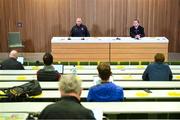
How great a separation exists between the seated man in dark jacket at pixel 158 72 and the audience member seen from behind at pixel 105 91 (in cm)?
178

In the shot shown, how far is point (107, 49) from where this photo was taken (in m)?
10.2

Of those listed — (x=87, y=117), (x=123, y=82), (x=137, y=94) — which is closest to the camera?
(x=87, y=117)

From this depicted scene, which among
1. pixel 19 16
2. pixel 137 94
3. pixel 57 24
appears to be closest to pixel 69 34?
pixel 57 24

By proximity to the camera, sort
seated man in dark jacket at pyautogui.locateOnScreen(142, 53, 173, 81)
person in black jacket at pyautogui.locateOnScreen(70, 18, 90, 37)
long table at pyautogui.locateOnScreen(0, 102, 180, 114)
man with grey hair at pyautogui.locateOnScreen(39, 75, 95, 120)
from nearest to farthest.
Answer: man with grey hair at pyautogui.locateOnScreen(39, 75, 95, 120)
long table at pyautogui.locateOnScreen(0, 102, 180, 114)
seated man in dark jacket at pyautogui.locateOnScreen(142, 53, 173, 81)
person in black jacket at pyautogui.locateOnScreen(70, 18, 90, 37)

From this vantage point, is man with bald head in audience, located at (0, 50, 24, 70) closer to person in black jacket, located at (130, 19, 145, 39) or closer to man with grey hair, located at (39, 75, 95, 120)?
man with grey hair, located at (39, 75, 95, 120)

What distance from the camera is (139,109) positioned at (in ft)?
12.9

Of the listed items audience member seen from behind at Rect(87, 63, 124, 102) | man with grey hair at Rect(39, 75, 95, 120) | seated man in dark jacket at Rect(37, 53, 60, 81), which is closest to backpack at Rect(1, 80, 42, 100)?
audience member seen from behind at Rect(87, 63, 124, 102)

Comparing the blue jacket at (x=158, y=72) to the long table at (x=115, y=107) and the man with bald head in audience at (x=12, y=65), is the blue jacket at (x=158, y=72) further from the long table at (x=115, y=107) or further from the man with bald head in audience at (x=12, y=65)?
the man with bald head in audience at (x=12, y=65)

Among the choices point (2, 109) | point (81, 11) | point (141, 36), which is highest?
point (81, 11)

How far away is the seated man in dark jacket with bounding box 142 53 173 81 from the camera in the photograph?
19.5ft

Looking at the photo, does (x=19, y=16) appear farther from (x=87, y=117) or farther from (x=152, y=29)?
(x=87, y=117)

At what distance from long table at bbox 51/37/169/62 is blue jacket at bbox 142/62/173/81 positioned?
13.7ft

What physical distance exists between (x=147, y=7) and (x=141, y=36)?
1631mm

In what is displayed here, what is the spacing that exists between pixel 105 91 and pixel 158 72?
6.59 feet
